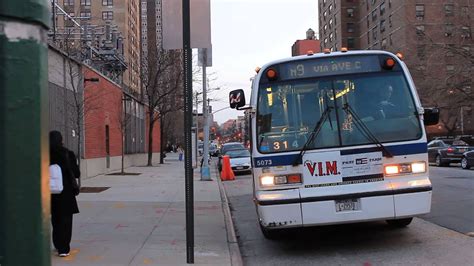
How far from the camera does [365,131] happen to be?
7328 mm

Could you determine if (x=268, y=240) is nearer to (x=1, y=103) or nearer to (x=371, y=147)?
(x=371, y=147)

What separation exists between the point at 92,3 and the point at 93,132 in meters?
Answer: 77.7

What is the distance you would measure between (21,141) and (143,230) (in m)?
8.02

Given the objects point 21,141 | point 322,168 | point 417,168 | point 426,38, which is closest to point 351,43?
point 426,38

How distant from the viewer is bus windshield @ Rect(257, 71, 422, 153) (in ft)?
24.1

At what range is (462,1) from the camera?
45.4m

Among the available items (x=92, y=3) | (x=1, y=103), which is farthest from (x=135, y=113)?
(x=92, y=3)

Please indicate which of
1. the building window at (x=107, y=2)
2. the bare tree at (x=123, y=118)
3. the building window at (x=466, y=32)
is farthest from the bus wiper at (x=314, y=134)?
the building window at (x=107, y=2)

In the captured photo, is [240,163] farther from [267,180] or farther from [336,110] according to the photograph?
[267,180]

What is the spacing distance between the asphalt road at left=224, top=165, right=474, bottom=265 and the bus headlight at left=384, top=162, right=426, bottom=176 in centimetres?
115

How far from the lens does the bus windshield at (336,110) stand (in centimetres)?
734

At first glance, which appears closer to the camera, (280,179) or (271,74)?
(280,179)

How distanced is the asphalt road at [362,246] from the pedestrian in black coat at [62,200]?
2.58 metres

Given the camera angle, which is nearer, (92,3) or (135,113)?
(135,113)
